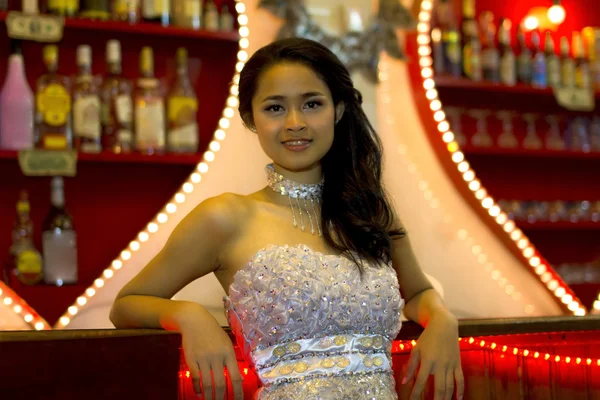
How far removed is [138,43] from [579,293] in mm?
2033

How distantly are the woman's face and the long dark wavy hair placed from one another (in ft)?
0.11

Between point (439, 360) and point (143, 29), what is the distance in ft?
5.35

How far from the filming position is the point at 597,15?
11.8 feet

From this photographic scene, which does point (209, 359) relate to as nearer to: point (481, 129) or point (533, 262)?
point (533, 262)

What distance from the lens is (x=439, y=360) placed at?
1.19 m

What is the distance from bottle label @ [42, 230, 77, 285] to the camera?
7.57 ft

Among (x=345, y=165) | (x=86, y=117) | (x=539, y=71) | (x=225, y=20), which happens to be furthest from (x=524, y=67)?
(x=345, y=165)

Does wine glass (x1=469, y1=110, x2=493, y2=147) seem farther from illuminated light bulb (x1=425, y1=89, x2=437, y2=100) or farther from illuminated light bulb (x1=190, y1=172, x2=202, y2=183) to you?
illuminated light bulb (x1=190, y1=172, x2=202, y2=183)

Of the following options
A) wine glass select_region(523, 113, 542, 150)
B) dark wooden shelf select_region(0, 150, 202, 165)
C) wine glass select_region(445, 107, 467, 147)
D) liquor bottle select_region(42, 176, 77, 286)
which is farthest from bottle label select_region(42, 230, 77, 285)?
wine glass select_region(523, 113, 542, 150)

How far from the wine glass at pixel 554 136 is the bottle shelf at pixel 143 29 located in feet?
4.94

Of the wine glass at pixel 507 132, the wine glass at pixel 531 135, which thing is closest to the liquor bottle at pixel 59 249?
the wine glass at pixel 507 132

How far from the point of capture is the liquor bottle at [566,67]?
3264 mm

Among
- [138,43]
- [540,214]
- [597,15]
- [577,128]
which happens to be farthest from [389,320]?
[597,15]

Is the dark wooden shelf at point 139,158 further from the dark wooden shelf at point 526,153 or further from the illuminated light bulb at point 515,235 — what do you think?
the dark wooden shelf at point 526,153
